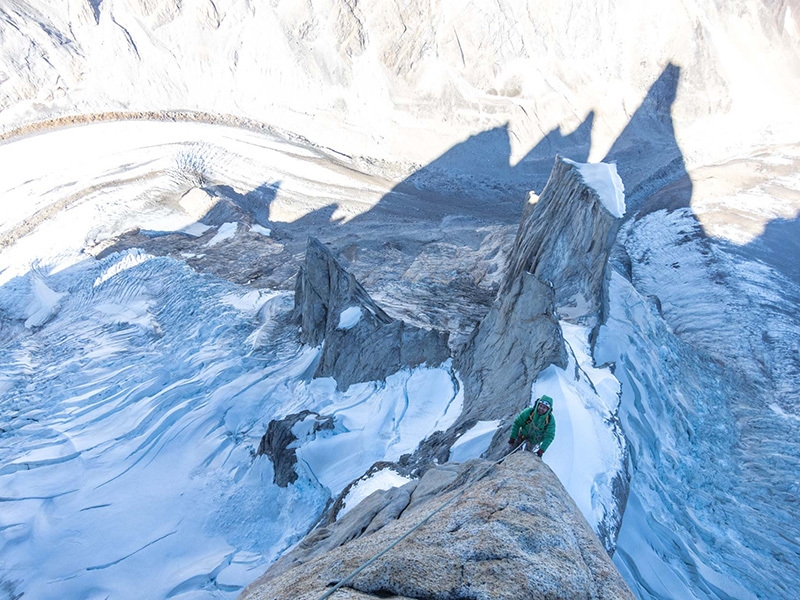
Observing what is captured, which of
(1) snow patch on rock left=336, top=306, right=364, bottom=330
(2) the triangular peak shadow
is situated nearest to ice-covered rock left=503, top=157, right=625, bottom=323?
(1) snow patch on rock left=336, top=306, right=364, bottom=330

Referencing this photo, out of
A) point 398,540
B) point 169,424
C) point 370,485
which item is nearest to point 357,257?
point 169,424

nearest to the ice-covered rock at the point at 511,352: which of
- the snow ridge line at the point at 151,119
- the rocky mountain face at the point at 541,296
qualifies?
the rocky mountain face at the point at 541,296

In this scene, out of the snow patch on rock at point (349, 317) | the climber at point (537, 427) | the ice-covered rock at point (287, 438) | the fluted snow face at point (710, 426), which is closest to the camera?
the climber at point (537, 427)

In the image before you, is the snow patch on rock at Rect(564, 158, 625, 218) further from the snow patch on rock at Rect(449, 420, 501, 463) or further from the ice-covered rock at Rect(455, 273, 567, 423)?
the snow patch on rock at Rect(449, 420, 501, 463)

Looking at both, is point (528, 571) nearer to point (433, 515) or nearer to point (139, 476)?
point (433, 515)

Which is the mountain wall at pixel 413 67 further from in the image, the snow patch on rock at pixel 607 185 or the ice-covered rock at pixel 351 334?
the ice-covered rock at pixel 351 334
